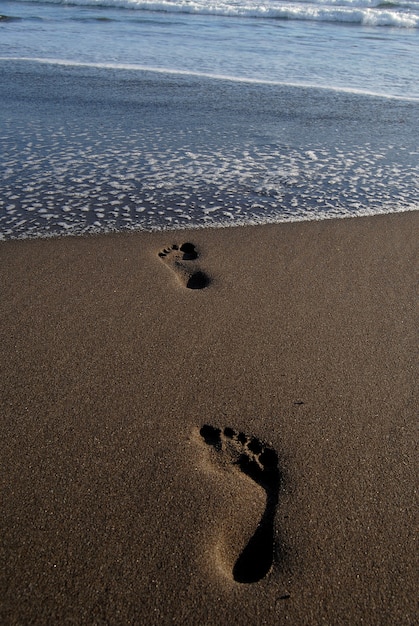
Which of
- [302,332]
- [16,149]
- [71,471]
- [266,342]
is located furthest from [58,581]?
[16,149]

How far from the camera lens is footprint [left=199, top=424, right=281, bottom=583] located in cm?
151

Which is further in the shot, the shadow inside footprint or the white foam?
the white foam

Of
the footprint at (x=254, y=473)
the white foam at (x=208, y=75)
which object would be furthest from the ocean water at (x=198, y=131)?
the footprint at (x=254, y=473)

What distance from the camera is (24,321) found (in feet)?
8.08

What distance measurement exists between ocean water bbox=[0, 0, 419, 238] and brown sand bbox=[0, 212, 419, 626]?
2.45 feet

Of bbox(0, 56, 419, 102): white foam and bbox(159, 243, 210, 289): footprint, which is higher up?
bbox(0, 56, 419, 102): white foam

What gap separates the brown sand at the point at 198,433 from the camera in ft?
4.71

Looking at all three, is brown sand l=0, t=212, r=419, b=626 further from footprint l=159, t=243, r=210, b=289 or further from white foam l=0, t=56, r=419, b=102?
white foam l=0, t=56, r=419, b=102

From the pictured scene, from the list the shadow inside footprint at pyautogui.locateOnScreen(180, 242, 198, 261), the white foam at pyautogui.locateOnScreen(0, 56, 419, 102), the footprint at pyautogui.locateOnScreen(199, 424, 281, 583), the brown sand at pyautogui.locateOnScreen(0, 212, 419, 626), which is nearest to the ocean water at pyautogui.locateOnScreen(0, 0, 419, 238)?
the white foam at pyautogui.locateOnScreen(0, 56, 419, 102)

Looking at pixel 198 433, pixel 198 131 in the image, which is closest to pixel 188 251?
pixel 198 433

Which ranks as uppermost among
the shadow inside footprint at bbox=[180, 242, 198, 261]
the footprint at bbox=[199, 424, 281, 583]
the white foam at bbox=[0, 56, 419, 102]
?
the white foam at bbox=[0, 56, 419, 102]

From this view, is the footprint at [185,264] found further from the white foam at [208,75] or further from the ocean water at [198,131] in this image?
the white foam at [208,75]

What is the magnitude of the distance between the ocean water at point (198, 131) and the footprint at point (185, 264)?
0.32 meters

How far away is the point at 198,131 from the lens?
16.9 feet
